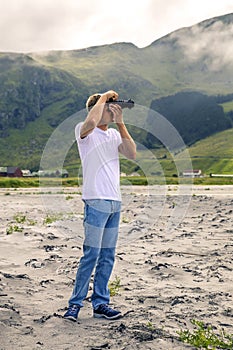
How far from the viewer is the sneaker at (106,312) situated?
6.21 m

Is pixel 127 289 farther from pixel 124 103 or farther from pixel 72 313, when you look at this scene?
pixel 124 103

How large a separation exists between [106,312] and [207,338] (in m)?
1.49

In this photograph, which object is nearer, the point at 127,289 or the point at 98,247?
the point at 98,247

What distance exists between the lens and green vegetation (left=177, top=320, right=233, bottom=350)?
5.18 m

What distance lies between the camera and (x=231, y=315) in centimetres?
637

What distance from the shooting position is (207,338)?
17.4 ft

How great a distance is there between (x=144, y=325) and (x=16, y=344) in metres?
1.62

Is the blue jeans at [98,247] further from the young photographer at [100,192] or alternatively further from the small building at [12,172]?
the small building at [12,172]

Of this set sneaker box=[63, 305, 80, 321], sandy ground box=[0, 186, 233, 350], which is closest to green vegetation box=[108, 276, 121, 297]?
sandy ground box=[0, 186, 233, 350]

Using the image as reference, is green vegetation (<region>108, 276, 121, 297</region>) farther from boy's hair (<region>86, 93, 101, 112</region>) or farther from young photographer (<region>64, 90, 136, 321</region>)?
boy's hair (<region>86, 93, 101, 112</region>)

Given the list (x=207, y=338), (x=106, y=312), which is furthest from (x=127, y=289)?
(x=207, y=338)

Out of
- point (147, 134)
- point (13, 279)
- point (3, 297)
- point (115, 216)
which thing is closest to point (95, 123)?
point (115, 216)

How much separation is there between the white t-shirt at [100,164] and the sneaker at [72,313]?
4.84ft

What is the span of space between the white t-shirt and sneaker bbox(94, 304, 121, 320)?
1.47m
